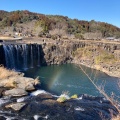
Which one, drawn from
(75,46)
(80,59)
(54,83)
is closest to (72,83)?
(54,83)

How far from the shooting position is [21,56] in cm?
3738

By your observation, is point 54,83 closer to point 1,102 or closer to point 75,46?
point 1,102

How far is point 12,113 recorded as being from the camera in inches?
637

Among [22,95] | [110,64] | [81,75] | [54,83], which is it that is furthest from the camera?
[110,64]

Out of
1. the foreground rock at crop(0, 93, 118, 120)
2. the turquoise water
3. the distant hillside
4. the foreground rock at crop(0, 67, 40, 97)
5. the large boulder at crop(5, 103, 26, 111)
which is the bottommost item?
the turquoise water

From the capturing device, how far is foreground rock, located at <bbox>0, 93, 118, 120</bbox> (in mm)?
16031

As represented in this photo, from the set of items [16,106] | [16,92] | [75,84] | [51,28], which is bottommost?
[75,84]

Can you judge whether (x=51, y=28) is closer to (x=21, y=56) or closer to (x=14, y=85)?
(x=21, y=56)

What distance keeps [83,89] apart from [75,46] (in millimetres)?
22526

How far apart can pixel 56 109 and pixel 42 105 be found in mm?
1309

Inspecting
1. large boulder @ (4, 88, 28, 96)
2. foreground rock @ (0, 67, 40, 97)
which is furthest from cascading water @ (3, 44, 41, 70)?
large boulder @ (4, 88, 28, 96)

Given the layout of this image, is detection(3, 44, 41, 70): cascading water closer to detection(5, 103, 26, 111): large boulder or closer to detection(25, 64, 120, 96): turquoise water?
detection(25, 64, 120, 96): turquoise water

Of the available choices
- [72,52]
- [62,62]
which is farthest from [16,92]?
[72,52]

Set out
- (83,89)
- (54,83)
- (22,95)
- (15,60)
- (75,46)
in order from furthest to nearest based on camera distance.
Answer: (75,46)
(15,60)
(54,83)
(83,89)
(22,95)
